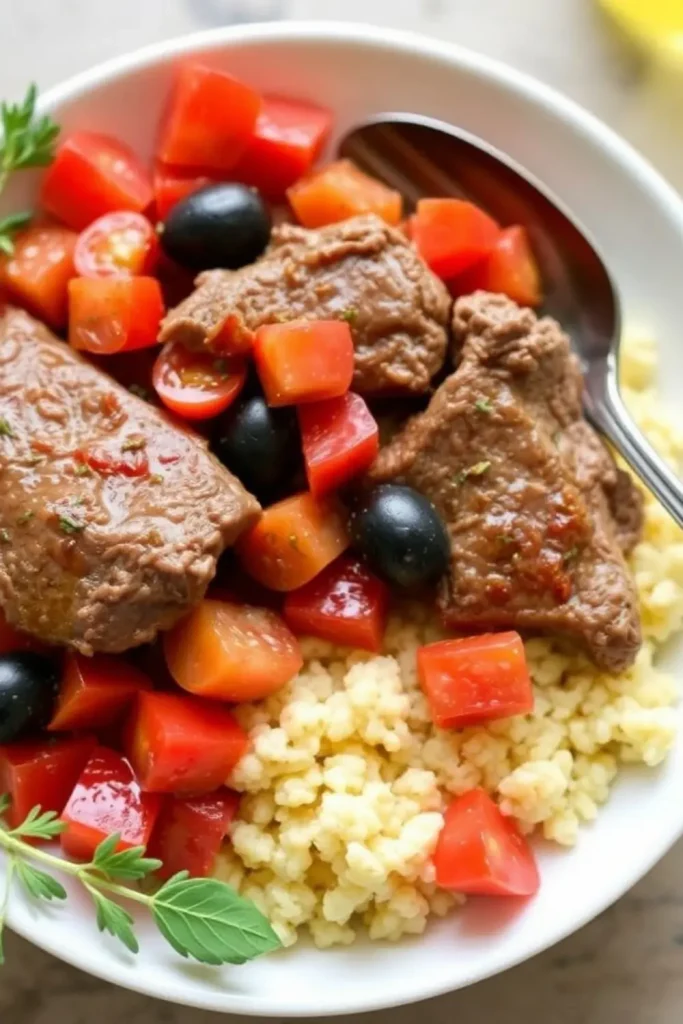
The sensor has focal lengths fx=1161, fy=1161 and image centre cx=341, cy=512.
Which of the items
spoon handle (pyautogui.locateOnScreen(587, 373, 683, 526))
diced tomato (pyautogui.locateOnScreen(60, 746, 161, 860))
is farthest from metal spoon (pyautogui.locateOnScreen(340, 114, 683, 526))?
diced tomato (pyautogui.locateOnScreen(60, 746, 161, 860))

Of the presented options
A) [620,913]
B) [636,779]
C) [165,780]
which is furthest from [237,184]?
[620,913]

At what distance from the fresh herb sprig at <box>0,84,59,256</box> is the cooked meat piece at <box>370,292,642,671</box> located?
3.58ft

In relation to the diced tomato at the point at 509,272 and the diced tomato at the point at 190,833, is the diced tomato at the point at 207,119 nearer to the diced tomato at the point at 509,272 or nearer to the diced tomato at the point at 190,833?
the diced tomato at the point at 509,272

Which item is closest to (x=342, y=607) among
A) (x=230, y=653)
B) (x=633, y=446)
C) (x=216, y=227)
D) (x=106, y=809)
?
(x=230, y=653)

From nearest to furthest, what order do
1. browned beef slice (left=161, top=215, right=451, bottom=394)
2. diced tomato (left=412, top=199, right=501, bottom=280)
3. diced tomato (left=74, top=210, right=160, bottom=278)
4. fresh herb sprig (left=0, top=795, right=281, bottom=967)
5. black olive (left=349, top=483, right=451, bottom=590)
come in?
1. fresh herb sprig (left=0, top=795, right=281, bottom=967)
2. black olive (left=349, top=483, right=451, bottom=590)
3. browned beef slice (left=161, top=215, right=451, bottom=394)
4. diced tomato (left=74, top=210, right=160, bottom=278)
5. diced tomato (left=412, top=199, right=501, bottom=280)

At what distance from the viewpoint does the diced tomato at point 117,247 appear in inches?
111

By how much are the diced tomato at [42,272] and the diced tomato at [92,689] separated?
0.87m

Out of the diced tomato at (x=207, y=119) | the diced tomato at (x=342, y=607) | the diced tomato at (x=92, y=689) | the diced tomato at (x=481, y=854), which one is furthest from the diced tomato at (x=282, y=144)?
the diced tomato at (x=481, y=854)

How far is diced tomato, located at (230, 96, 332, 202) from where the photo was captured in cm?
295

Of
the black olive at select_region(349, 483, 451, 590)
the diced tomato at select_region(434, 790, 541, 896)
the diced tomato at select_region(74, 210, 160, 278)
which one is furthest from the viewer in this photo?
the diced tomato at select_region(74, 210, 160, 278)

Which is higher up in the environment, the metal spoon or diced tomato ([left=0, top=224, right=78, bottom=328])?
the metal spoon

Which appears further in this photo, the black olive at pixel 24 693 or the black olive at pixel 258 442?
the black olive at pixel 258 442

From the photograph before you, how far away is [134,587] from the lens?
96.2 inches

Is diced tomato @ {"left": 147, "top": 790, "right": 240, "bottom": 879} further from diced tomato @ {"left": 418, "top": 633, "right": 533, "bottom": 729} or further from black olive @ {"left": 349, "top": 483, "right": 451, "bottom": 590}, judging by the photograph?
black olive @ {"left": 349, "top": 483, "right": 451, "bottom": 590}
